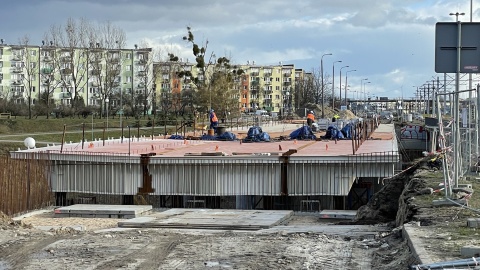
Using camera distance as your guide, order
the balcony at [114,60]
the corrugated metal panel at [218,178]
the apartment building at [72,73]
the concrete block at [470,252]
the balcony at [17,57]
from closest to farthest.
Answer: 1. the concrete block at [470,252]
2. the corrugated metal panel at [218,178]
3. the apartment building at [72,73]
4. the balcony at [114,60]
5. the balcony at [17,57]

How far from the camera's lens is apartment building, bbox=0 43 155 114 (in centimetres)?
7762

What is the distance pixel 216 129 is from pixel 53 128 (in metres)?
19.5

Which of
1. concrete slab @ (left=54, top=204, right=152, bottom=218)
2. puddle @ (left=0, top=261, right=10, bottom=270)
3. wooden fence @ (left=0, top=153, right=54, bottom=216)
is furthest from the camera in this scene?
concrete slab @ (left=54, top=204, right=152, bottom=218)

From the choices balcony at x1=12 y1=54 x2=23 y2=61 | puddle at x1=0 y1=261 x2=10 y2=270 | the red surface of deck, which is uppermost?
balcony at x1=12 y1=54 x2=23 y2=61

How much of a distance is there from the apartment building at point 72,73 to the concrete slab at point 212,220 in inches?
1960

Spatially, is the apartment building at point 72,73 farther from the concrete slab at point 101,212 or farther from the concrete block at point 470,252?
the concrete block at point 470,252

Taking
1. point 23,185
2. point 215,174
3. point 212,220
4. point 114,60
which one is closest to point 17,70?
point 114,60

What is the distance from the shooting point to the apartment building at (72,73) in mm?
77625

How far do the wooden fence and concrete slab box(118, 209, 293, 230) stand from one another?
4.68 metres

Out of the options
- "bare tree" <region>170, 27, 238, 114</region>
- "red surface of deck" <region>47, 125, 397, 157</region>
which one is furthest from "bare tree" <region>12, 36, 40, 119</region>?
"red surface of deck" <region>47, 125, 397, 157</region>

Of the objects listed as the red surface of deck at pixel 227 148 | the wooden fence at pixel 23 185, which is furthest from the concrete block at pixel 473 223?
the red surface of deck at pixel 227 148

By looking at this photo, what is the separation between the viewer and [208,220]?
1964 centimetres

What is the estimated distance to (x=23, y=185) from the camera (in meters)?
23.6

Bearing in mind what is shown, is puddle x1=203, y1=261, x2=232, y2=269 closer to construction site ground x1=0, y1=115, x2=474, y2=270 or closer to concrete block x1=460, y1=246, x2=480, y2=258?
construction site ground x1=0, y1=115, x2=474, y2=270
